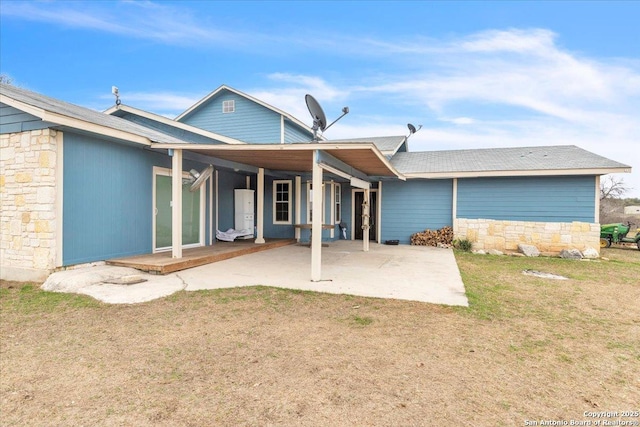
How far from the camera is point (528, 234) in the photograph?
10.4 metres

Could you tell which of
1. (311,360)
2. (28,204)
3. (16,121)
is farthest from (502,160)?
(16,121)

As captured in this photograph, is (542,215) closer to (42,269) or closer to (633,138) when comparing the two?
(633,138)

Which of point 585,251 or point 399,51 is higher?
point 399,51

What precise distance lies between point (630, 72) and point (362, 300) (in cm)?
1185

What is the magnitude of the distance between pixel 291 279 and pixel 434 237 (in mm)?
7098

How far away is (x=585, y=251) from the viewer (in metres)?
9.66

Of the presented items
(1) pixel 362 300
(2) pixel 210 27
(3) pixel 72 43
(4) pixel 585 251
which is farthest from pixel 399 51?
(3) pixel 72 43

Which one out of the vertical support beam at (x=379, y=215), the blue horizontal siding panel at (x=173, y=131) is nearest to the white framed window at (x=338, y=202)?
the vertical support beam at (x=379, y=215)

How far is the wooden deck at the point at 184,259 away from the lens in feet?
20.1

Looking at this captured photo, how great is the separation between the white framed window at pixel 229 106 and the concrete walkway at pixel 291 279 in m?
6.78

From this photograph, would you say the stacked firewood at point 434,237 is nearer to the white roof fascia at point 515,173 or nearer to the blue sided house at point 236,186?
the blue sided house at point 236,186

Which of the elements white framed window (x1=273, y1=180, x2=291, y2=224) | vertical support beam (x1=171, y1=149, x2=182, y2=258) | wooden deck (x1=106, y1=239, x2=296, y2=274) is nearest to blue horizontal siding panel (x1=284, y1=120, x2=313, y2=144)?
white framed window (x1=273, y1=180, x2=291, y2=224)

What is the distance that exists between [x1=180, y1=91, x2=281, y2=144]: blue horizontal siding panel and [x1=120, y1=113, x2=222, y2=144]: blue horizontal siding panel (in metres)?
1.61

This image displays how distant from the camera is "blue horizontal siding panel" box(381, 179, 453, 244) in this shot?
1151cm
